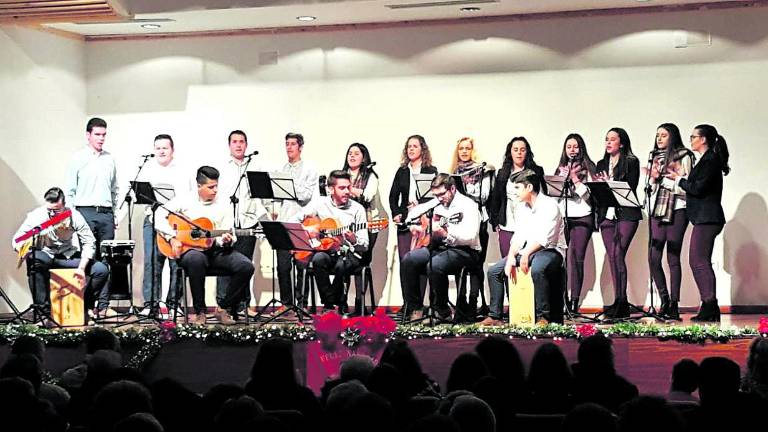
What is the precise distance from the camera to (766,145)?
11.4 meters

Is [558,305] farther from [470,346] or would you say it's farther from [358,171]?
[358,171]

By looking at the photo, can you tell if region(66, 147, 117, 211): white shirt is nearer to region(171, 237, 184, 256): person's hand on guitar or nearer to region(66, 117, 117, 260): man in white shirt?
region(66, 117, 117, 260): man in white shirt

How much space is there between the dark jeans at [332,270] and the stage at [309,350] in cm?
95

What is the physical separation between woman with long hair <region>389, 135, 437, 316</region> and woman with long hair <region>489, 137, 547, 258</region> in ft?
2.17

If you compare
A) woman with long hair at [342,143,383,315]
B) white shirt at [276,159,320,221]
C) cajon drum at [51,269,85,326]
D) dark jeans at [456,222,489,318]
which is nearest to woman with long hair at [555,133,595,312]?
dark jeans at [456,222,489,318]

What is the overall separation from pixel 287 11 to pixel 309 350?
3844mm

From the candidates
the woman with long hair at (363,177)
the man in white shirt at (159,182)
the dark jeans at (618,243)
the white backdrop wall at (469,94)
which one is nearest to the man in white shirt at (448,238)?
the woman with long hair at (363,177)

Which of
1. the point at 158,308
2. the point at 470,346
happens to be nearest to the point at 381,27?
the point at 158,308

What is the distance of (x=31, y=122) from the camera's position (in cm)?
1194

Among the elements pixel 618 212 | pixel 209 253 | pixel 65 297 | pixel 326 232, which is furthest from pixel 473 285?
pixel 65 297

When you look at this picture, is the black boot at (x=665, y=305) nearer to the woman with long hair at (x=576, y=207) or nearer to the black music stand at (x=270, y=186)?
the woman with long hair at (x=576, y=207)

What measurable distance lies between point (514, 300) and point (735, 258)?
3.38 meters

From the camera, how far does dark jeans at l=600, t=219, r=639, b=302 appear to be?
1035 centimetres

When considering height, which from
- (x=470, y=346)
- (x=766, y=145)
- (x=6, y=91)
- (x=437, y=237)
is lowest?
(x=470, y=346)
